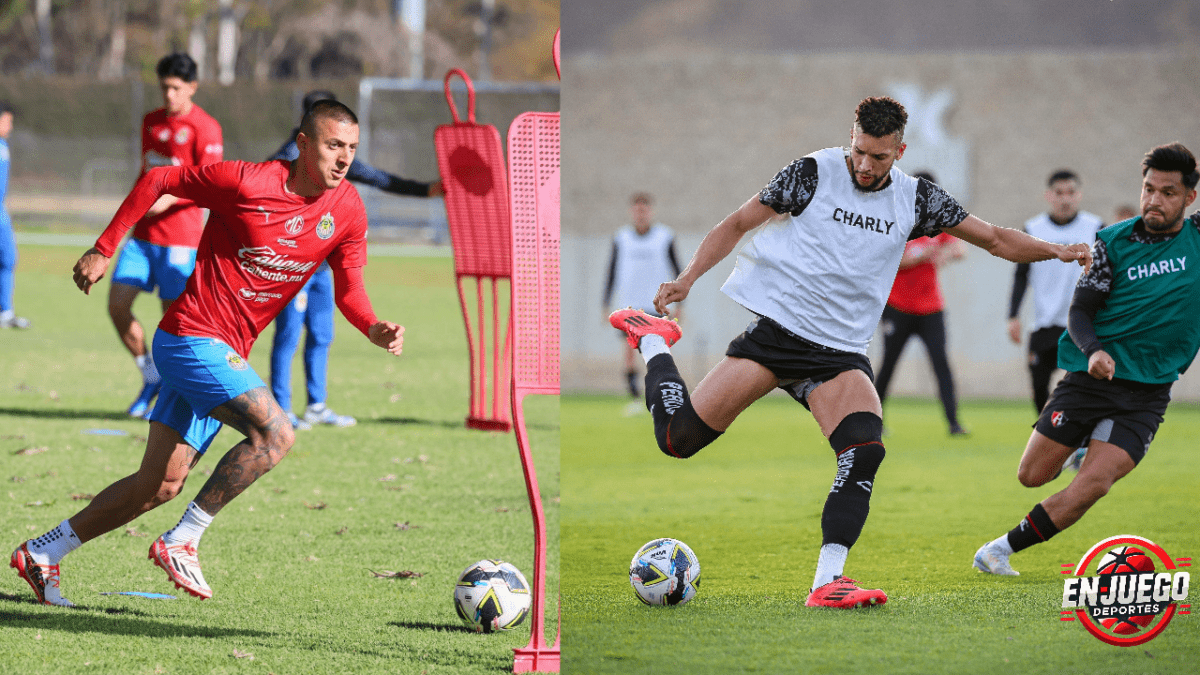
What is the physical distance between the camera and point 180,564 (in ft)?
14.9

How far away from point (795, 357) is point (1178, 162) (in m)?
1.75

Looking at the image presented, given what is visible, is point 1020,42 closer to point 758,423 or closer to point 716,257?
point 758,423

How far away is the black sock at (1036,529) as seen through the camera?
17.6ft

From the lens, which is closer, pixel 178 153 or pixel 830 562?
pixel 830 562

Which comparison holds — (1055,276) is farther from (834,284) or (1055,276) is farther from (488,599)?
(488,599)

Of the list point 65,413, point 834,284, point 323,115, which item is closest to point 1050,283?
point 834,284

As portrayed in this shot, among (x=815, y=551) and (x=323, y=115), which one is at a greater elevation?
(x=323, y=115)

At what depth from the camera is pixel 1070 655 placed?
4211 mm

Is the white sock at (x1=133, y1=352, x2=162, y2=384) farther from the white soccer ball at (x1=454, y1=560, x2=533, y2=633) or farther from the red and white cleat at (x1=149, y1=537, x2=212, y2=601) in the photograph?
the white soccer ball at (x1=454, y1=560, x2=533, y2=633)

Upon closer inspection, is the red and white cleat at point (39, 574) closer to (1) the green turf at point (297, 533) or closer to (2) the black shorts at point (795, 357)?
Answer: (1) the green turf at point (297, 533)

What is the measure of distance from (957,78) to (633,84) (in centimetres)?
605

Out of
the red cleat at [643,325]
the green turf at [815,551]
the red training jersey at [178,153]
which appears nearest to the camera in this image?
the green turf at [815,551]

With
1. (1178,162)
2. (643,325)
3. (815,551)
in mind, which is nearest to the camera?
(1178,162)

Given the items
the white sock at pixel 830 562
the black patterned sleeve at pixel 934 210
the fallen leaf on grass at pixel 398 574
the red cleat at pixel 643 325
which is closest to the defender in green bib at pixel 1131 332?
the black patterned sleeve at pixel 934 210
